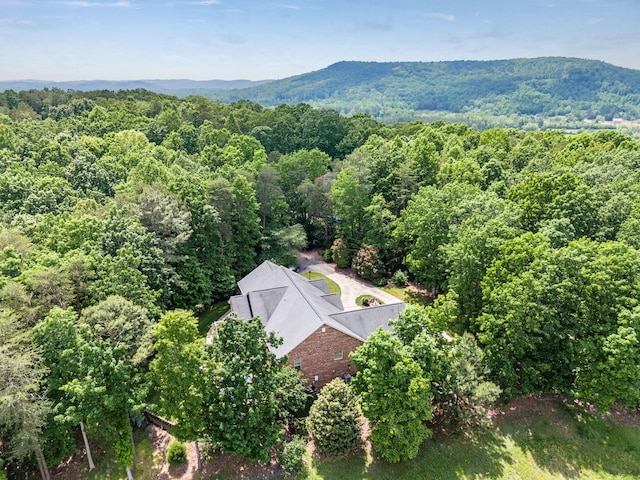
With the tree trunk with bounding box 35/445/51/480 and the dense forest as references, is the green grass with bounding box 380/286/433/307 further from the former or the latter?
the tree trunk with bounding box 35/445/51/480

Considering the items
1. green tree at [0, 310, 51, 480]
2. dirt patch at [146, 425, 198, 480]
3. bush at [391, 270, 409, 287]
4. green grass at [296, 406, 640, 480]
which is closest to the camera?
green tree at [0, 310, 51, 480]

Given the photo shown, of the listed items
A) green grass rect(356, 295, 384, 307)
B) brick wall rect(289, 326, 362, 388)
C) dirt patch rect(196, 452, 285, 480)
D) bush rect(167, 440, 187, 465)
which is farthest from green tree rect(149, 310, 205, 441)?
green grass rect(356, 295, 384, 307)

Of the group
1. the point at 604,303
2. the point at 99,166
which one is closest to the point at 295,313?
the point at 604,303

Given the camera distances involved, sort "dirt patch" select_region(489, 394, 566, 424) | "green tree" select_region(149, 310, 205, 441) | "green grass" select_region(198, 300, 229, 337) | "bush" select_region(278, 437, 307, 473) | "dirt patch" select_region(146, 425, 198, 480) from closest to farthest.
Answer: "green tree" select_region(149, 310, 205, 441) → "bush" select_region(278, 437, 307, 473) → "dirt patch" select_region(146, 425, 198, 480) → "dirt patch" select_region(489, 394, 566, 424) → "green grass" select_region(198, 300, 229, 337)

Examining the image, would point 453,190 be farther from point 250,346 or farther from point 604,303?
point 250,346

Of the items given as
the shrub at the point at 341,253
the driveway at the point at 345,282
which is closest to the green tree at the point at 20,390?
the driveway at the point at 345,282

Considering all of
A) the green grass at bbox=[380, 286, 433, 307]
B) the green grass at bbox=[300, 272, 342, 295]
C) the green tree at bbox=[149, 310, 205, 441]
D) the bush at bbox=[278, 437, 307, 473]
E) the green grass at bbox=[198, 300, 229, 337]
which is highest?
the green tree at bbox=[149, 310, 205, 441]

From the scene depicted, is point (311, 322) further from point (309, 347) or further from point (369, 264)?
point (369, 264)
